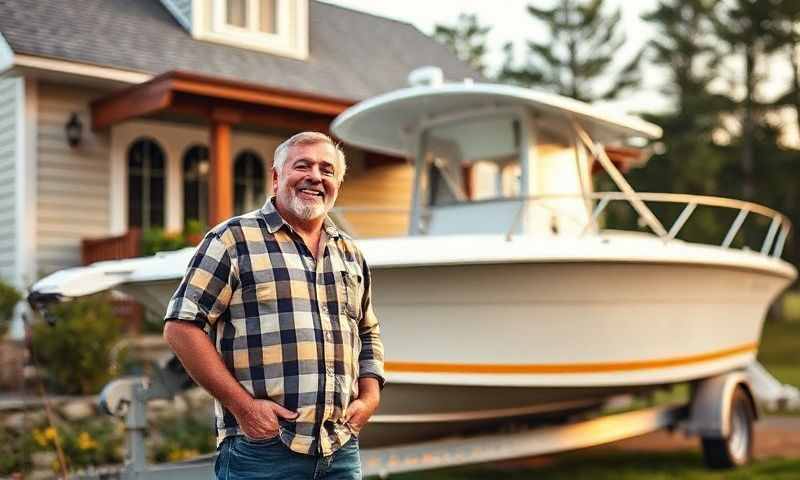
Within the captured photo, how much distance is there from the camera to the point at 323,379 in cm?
267

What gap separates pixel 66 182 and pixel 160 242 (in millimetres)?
1393

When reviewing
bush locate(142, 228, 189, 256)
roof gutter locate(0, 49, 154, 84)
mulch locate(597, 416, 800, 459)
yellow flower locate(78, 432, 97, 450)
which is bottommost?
mulch locate(597, 416, 800, 459)

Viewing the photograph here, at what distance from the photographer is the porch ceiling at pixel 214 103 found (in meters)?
8.74

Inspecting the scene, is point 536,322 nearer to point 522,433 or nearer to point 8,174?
point 522,433

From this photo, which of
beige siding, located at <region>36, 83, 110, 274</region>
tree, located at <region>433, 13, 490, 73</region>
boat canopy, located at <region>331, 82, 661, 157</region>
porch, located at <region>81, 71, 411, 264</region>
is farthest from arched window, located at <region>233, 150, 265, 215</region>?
tree, located at <region>433, 13, 490, 73</region>

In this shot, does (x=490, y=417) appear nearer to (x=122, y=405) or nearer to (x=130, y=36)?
(x=122, y=405)

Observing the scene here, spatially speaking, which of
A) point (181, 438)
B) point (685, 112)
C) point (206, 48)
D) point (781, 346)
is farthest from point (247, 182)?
point (685, 112)

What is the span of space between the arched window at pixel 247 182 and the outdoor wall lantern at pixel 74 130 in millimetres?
1986

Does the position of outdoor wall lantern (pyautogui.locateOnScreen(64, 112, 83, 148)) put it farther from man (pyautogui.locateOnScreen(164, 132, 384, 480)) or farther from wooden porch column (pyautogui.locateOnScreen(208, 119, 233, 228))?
man (pyautogui.locateOnScreen(164, 132, 384, 480))

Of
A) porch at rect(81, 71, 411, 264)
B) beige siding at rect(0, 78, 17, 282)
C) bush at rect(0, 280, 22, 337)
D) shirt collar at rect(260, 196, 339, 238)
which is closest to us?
shirt collar at rect(260, 196, 339, 238)

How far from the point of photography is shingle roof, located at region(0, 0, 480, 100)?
371 inches

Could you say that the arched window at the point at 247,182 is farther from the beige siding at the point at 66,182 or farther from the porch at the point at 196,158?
the beige siding at the point at 66,182

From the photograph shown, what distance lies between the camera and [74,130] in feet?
31.7

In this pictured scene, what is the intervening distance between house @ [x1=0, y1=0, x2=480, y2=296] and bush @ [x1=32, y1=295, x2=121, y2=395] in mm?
1090
